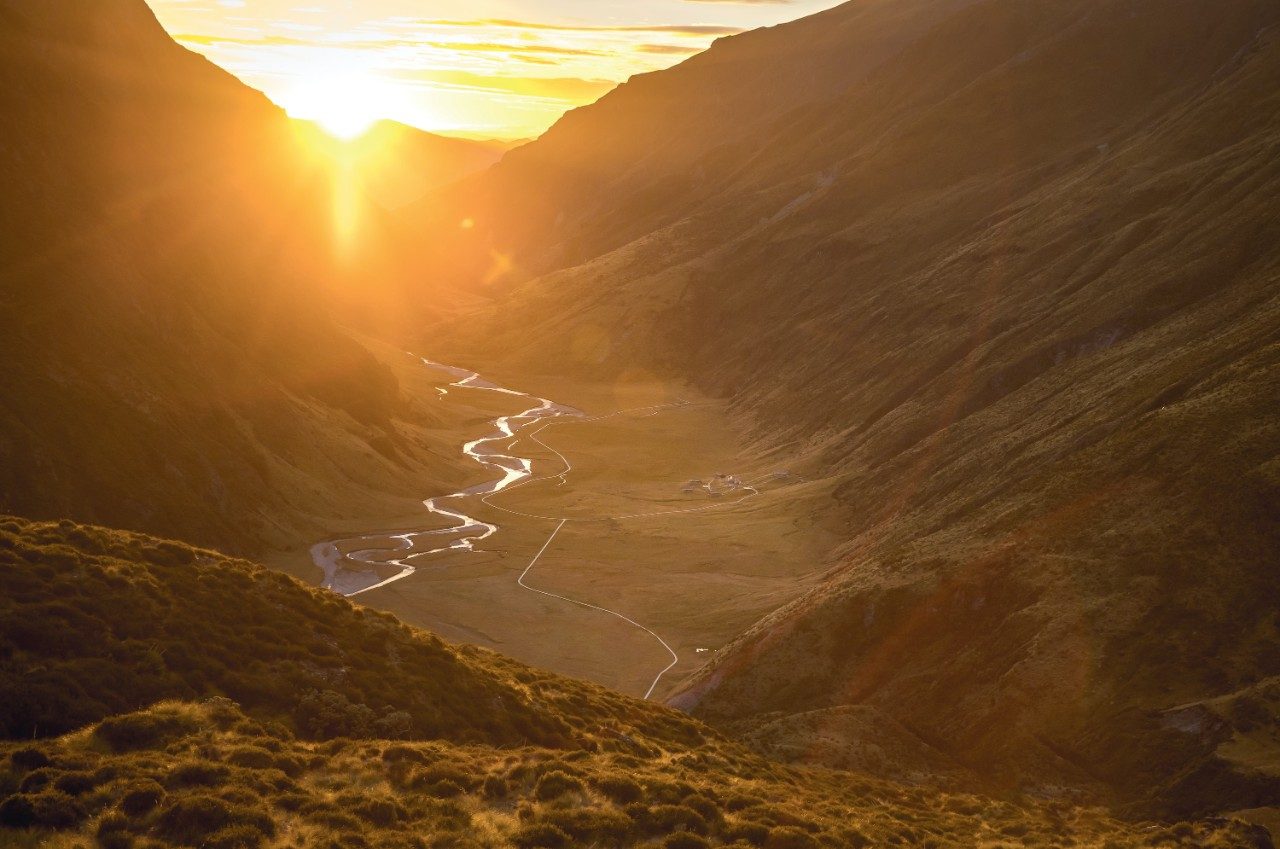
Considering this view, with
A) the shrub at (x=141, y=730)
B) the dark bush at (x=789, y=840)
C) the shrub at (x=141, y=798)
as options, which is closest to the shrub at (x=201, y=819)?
the shrub at (x=141, y=798)

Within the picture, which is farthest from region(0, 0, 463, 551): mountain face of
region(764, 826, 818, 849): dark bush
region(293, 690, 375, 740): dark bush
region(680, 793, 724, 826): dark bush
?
region(764, 826, 818, 849): dark bush

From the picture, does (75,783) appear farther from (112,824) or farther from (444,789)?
(444,789)

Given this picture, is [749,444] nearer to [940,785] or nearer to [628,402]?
[628,402]

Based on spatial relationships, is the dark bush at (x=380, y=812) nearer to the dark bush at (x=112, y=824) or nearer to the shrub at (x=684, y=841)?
the dark bush at (x=112, y=824)

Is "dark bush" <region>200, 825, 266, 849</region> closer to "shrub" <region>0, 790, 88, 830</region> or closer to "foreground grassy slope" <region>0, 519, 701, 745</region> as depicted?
"shrub" <region>0, 790, 88, 830</region>

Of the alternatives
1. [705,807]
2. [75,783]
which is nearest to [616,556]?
[705,807]
